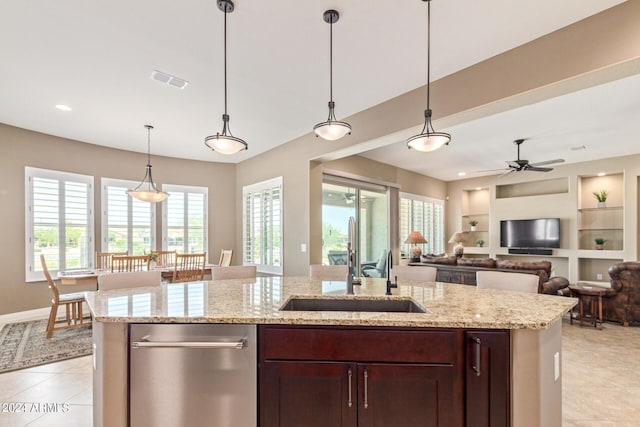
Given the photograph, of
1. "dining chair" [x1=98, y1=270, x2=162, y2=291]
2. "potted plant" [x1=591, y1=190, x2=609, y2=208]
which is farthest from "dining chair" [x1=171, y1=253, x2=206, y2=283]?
"potted plant" [x1=591, y1=190, x2=609, y2=208]

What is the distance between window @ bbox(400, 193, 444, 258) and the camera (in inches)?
291

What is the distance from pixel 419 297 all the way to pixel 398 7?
2009 mm

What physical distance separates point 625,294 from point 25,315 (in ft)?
29.2

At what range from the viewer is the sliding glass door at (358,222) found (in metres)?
5.52

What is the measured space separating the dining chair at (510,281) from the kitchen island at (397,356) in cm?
69

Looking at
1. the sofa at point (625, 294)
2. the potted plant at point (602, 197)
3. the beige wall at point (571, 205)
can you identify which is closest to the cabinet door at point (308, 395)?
the sofa at point (625, 294)

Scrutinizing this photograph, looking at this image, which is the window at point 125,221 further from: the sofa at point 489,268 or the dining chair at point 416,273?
the sofa at point 489,268

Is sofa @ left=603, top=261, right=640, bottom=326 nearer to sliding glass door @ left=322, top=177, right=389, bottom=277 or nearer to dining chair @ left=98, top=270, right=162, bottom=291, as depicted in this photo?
sliding glass door @ left=322, top=177, right=389, bottom=277

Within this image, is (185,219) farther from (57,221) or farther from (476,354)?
(476,354)

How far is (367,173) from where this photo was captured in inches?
248

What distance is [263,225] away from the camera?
19.6ft

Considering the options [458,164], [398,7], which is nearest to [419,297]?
[398,7]

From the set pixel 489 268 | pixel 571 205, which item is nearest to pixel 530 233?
pixel 571 205

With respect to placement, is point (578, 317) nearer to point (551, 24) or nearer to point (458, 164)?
point (458, 164)
